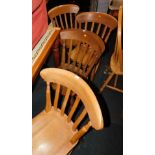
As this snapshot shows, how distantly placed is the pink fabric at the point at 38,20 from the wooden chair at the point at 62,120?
31 cm

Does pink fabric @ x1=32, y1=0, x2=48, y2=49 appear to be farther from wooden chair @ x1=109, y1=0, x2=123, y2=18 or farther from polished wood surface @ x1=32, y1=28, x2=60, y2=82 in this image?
wooden chair @ x1=109, y1=0, x2=123, y2=18

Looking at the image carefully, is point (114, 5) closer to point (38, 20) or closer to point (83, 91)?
point (38, 20)

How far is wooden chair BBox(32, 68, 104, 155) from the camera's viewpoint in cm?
93

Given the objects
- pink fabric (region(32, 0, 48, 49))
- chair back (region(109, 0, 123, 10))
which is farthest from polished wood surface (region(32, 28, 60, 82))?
chair back (region(109, 0, 123, 10))

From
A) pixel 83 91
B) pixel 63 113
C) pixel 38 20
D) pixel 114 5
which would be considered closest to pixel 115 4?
pixel 114 5

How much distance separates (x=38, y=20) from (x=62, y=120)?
69 cm

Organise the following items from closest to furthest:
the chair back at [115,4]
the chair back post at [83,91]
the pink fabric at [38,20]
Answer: the chair back post at [83,91]
the pink fabric at [38,20]
the chair back at [115,4]

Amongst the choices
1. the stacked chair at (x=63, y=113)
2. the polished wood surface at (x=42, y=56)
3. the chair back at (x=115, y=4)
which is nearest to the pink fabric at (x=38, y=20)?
the polished wood surface at (x=42, y=56)

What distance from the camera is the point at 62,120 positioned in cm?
125

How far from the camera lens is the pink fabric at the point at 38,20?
116 centimetres

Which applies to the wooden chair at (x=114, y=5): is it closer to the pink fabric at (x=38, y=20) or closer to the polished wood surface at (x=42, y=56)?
the polished wood surface at (x=42, y=56)
